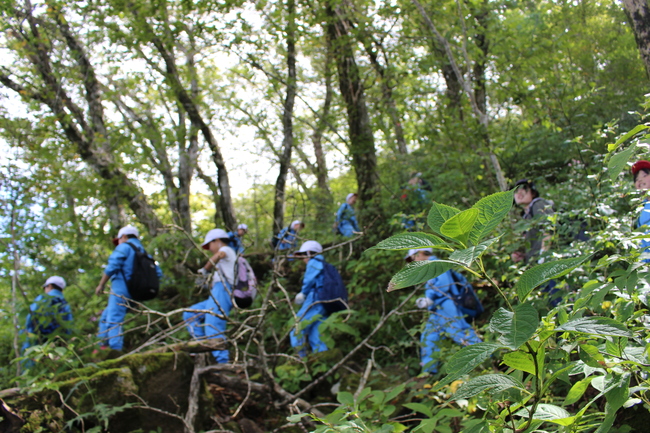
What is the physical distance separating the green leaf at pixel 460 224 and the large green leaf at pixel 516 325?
218 mm

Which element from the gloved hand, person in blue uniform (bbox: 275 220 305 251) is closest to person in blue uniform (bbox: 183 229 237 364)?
person in blue uniform (bbox: 275 220 305 251)

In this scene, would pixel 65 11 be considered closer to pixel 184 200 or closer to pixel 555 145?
pixel 184 200

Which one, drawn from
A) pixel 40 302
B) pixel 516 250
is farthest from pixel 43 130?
pixel 516 250

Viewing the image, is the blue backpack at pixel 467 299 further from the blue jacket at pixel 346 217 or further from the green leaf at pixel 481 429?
the green leaf at pixel 481 429

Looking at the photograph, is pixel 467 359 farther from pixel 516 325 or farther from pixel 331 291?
pixel 331 291

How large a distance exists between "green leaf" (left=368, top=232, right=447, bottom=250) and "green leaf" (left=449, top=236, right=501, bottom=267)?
2.5 inches

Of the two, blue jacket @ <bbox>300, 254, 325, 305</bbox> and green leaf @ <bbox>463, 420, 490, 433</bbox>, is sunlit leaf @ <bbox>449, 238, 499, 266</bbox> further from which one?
blue jacket @ <bbox>300, 254, 325, 305</bbox>

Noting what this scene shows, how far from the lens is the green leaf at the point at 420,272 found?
3.50 ft

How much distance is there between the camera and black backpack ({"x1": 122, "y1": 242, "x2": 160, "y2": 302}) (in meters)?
6.42

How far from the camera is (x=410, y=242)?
3.67ft

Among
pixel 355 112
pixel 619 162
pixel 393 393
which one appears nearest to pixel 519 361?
pixel 619 162

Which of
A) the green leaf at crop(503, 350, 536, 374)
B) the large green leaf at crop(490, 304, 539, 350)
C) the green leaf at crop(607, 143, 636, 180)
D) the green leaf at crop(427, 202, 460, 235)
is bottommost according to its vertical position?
the green leaf at crop(503, 350, 536, 374)

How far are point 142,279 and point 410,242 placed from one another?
6121 mm

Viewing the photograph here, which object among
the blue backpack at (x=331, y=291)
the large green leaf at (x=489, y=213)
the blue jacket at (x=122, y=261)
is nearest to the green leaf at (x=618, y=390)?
the large green leaf at (x=489, y=213)
